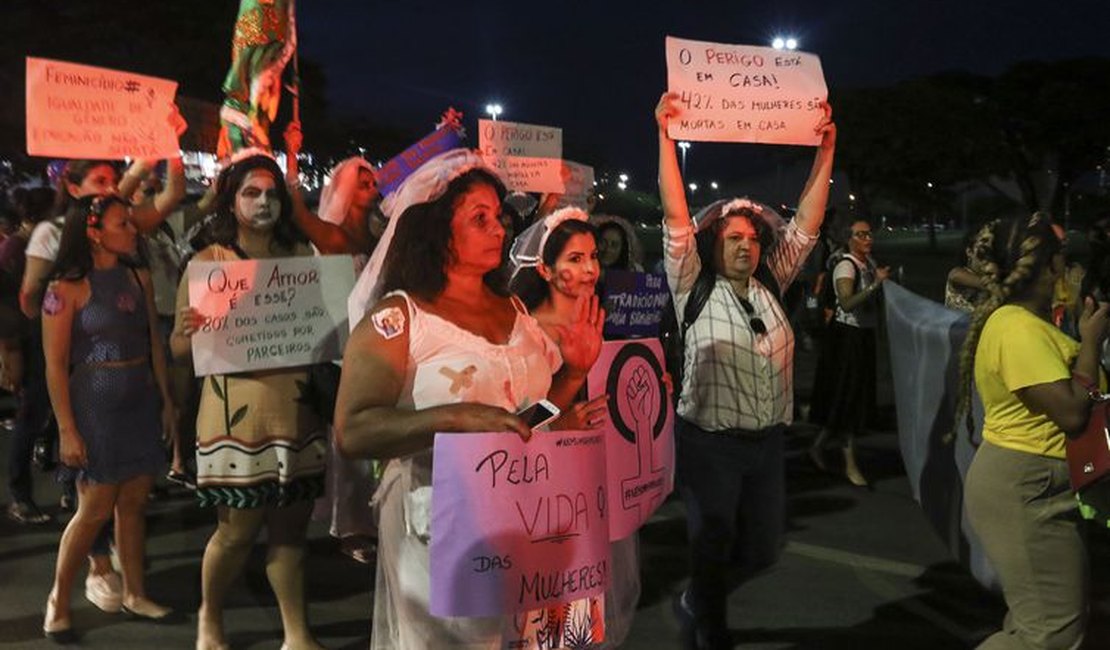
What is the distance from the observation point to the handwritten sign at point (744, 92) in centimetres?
500

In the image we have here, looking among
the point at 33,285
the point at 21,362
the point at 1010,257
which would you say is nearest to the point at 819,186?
the point at 1010,257

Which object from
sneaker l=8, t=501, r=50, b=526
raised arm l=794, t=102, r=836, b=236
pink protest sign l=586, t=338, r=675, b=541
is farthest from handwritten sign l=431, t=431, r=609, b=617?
sneaker l=8, t=501, r=50, b=526

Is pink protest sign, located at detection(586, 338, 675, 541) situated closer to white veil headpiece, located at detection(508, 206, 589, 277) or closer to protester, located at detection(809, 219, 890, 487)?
white veil headpiece, located at detection(508, 206, 589, 277)

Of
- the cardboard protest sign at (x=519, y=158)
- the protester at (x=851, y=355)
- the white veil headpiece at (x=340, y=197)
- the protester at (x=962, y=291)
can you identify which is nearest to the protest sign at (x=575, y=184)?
the cardboard protest sign at (x=519, y=158)

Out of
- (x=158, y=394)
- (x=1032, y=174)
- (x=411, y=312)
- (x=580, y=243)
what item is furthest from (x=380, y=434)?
(x=1032, y=174)

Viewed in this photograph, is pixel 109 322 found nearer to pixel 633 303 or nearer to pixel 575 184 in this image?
pixel 633 303

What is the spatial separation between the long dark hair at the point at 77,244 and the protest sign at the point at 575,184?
195 inches

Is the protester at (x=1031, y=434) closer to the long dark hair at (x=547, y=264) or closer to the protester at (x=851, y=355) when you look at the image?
the long dark hair at (x=547, y=264)

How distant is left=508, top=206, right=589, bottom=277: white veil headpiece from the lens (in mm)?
3748

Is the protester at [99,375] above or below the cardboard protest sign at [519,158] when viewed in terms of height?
below

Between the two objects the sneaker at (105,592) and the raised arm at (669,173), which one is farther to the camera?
the sneaker at (105,592)

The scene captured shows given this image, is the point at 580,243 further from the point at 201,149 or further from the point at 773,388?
the point at 201,149

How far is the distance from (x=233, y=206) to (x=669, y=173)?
1625 millimetres

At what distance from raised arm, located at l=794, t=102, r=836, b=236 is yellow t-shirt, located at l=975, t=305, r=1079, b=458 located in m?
1.21
